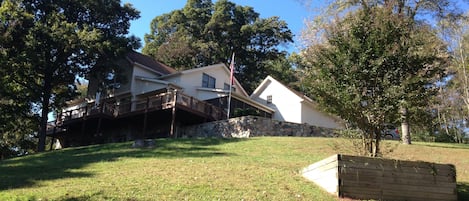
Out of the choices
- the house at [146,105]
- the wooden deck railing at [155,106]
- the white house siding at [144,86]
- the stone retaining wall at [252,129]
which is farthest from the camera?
the white house siding at [144,86]

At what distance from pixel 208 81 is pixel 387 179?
25648mm

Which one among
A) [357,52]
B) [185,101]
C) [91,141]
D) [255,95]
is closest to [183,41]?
[255,95]

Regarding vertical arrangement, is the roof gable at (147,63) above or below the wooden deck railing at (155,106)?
above

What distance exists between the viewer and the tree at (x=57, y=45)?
89.6 feet

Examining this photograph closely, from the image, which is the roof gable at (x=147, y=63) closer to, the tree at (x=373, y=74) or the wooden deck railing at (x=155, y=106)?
the wooden deck railing at (x=155, y=106)

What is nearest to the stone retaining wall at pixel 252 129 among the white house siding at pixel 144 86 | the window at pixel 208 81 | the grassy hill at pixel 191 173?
the white house siding at pixel 144 86

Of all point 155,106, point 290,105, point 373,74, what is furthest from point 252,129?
point 373,74

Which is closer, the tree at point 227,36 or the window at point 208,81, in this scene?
the window at point 208,81

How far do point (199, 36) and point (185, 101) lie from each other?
24.5m

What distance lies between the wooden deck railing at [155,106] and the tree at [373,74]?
52.8ft

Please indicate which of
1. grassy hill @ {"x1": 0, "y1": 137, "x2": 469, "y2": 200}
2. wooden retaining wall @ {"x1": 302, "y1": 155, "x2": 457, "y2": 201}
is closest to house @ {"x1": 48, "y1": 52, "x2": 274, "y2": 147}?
grassy hill @ {"x1": 0, "y1": 137, "x2": 469, "y2": 200}

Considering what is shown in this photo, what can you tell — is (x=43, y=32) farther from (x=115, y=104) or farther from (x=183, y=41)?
(x=183, y=41)

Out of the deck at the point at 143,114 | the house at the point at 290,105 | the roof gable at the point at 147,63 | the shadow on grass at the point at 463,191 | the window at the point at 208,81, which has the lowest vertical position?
the shadow on grass at the point at 463,191

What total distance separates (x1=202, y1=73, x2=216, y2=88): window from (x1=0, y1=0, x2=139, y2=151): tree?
5855 mm
